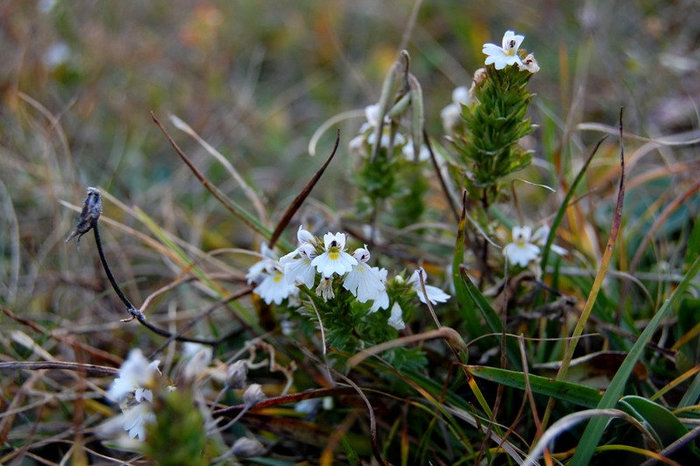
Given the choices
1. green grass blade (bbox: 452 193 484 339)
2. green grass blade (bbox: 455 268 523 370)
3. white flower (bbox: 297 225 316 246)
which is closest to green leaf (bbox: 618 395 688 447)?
green grass blade (bbox: 455 268 523 370)

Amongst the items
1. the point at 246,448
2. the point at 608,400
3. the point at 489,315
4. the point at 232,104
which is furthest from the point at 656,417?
the point at 232,104

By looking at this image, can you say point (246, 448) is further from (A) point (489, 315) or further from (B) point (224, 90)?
(B) point (224, 90)

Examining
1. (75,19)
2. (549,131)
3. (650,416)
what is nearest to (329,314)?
(650,416)

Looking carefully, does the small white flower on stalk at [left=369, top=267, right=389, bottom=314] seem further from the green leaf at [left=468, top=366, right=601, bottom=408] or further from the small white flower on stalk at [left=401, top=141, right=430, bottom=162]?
the small white flower on stalk at [left=401, top=141, right=430, bottom=162]

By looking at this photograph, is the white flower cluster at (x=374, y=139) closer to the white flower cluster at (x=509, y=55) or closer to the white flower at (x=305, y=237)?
the white flower cluster at (x=509, y=55)

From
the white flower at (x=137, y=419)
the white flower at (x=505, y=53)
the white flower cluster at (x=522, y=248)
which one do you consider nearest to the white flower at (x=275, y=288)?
the white flower at (x=137, y=419)

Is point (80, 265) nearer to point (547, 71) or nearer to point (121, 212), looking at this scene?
point (121, 212)

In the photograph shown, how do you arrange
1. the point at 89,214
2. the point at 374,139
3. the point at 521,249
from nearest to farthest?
the point at 89,214 → the point at 521,249 → the point at 374,139
